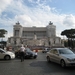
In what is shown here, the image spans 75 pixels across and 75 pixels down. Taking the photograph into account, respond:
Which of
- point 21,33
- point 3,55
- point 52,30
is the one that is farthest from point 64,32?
point 3,55

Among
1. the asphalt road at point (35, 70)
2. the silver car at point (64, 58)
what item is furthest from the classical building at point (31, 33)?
the asphalt road at point (35, 70)

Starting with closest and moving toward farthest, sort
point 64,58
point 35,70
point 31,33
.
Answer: point 35,70 < point 64,58 < point 31,33

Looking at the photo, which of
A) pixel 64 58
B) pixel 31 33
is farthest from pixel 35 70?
pixel 31 33

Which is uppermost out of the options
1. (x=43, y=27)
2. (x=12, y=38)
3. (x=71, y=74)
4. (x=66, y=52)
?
(x=43, y=27)

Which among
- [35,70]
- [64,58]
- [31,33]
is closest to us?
[35,70]

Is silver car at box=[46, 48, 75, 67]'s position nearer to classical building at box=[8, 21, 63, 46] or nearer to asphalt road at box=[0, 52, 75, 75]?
asphalt road at box=[0, 52, 75, 75]

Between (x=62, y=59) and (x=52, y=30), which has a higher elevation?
(x=52, y=30)

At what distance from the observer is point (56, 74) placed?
8.60 metres

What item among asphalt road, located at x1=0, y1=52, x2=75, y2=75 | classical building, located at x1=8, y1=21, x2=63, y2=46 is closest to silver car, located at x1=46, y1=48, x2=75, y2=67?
asphalt road, located at x1=0, y1=52, x2=75, y2=75

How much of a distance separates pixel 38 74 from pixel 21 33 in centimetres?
11046

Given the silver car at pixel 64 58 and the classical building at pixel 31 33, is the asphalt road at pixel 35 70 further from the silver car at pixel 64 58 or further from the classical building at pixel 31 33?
the classical building at pixel 31 33

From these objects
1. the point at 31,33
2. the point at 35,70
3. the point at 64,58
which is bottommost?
the point at 35,70

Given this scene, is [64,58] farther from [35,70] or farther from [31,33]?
[31,33]

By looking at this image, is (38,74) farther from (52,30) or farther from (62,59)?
(52,30)
